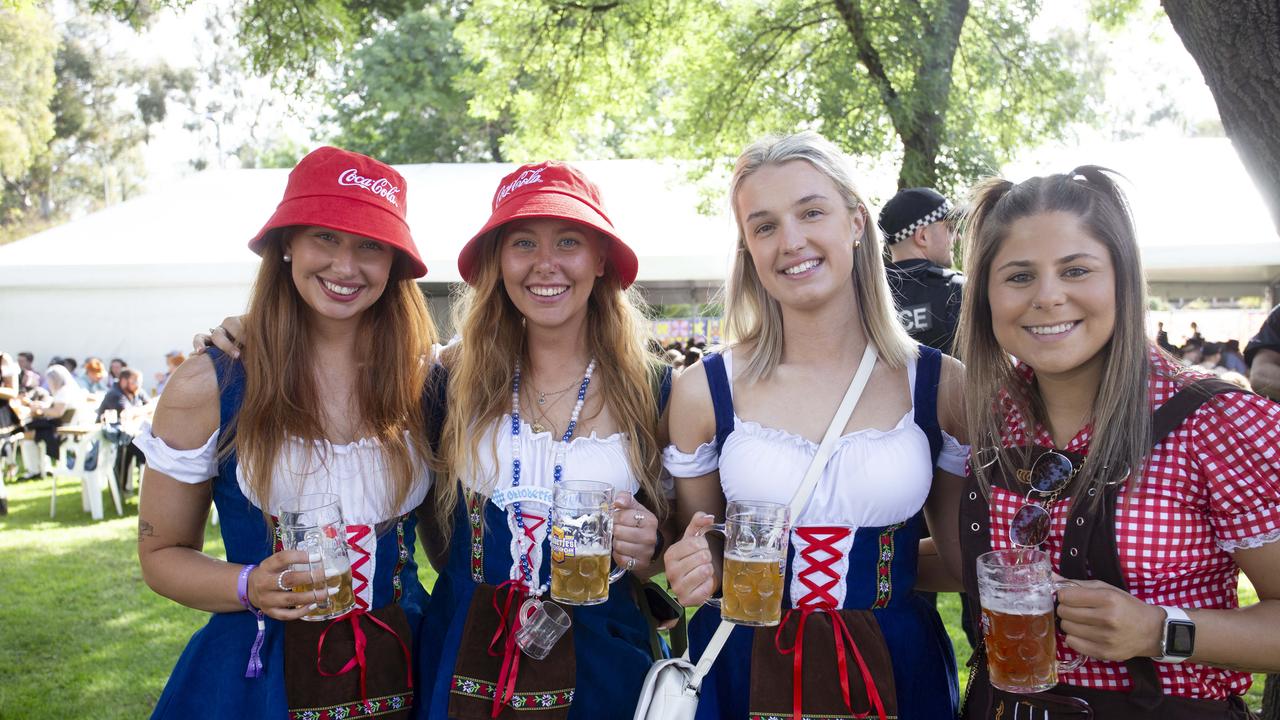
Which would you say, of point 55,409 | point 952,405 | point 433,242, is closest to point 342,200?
point 952,405

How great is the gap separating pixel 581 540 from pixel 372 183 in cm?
104

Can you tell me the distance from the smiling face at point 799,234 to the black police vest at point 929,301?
6.42 ft

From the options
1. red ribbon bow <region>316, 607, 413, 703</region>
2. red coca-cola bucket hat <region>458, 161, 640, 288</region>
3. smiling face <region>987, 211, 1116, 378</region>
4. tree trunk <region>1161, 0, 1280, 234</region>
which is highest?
tree trunk <region>1161, 0, 1280, 234</region>

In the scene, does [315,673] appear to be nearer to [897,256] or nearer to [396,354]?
[396,354]

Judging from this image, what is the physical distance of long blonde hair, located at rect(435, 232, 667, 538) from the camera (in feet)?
7.13

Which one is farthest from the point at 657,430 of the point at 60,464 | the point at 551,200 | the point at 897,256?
the point at 60,464

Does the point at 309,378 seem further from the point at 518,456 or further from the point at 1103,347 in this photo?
the point at 1103,347

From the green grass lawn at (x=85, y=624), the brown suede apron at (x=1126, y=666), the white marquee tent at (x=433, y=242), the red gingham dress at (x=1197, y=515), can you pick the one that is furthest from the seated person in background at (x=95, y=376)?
→ the red gingham dress at (x=1197, y=515)

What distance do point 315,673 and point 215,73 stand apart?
42.6 metres

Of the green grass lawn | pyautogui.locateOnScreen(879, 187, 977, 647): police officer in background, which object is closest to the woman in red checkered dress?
pyautogui.locateOnScreen(879, 187, 977, 647): police officer in background

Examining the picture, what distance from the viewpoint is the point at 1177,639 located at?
1.46 m

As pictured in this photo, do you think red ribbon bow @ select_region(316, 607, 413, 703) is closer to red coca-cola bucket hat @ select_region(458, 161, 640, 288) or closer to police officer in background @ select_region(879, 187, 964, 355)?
red coca-cola bucket hat @ select_region(458, 161, 640, 288)

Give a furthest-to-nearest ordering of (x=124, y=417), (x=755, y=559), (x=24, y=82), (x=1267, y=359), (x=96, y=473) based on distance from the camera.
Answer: (x=24, y=82) → (x=124, y=417) → (x=96, y=473) → (x=1267, y=359) → (x=755, y=559)

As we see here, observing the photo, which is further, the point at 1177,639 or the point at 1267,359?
the point at 1267,359
